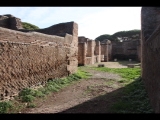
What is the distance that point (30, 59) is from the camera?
7.64 m

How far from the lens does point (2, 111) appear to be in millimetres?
5441

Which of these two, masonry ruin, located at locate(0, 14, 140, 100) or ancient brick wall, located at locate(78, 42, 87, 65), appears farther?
ancient brick wall, located at locate(78, 42, 87, 65)

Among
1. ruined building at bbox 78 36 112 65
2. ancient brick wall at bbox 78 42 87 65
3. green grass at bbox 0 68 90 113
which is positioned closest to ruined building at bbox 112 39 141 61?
ruined building at bbox 78 36 112 65

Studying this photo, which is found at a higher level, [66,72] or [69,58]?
[69,58]

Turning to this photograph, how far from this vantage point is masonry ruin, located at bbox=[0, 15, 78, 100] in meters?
6.28

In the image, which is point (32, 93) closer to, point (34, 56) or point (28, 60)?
point (28, 60)

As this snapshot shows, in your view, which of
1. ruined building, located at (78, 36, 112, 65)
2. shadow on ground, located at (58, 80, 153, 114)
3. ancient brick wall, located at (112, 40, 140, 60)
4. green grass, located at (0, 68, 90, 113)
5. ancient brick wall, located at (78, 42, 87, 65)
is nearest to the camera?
shadow on ground, located at (58, 80, 153, 114)

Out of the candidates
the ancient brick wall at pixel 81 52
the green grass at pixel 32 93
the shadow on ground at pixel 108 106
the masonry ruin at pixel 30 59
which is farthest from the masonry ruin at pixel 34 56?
the ancient brick wall at pixel 81 52

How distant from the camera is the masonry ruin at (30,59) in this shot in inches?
247

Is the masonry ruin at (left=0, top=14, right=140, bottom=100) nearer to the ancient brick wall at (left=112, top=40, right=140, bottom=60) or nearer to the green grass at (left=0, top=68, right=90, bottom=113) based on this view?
the green grass at (left=0, top=68, right=90, bottom=113)

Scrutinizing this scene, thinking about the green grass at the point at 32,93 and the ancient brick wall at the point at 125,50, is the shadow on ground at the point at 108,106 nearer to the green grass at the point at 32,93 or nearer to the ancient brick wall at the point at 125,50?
the green grass at the point at 32,93
